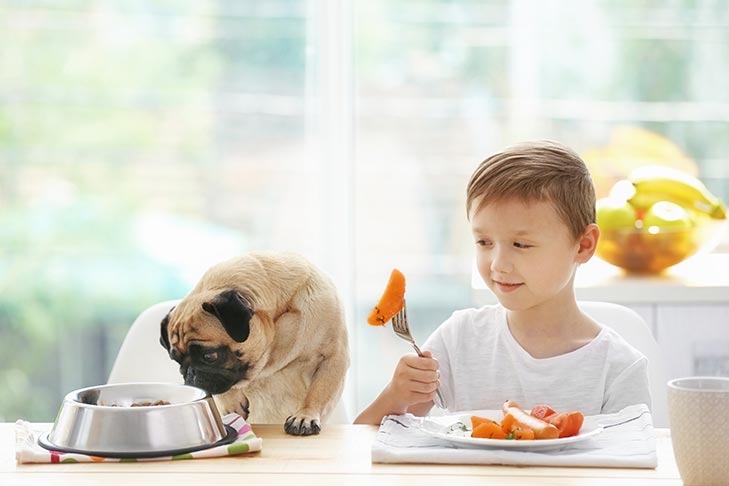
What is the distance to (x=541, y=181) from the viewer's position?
1.61 m

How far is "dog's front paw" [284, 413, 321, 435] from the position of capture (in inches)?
54.6

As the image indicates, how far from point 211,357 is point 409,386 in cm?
31

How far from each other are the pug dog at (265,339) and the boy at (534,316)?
122mm

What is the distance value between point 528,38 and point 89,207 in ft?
4.88

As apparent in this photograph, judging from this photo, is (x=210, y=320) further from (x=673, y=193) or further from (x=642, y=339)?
(x=673, y=193)

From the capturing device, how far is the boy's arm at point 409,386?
151 cm

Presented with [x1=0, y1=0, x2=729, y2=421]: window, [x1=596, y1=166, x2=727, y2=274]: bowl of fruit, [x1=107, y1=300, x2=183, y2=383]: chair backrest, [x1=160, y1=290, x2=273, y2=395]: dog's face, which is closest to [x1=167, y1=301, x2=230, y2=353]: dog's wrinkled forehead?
[x1=160, y1=290, x2=273, y2=395]: dog's face

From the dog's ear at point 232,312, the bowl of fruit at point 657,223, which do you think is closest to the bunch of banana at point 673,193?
the bowl of fruit at point 657,223

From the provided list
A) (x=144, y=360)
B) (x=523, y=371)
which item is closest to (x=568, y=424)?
(x=523, y=371)

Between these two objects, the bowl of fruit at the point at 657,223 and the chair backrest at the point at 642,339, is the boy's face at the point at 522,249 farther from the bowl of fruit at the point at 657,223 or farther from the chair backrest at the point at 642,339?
the bowl of fruit at the point at 657,223

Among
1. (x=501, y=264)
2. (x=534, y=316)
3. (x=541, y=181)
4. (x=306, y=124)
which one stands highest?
(x=306, y=124)

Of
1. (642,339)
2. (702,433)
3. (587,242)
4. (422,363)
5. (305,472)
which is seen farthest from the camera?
(642,339)

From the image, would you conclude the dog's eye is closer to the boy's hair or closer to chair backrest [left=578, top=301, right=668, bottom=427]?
the boy's hair

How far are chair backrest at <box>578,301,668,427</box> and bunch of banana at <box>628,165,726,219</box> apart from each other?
0.63 m
